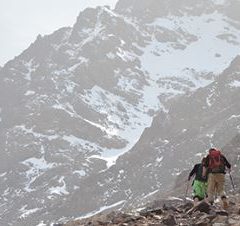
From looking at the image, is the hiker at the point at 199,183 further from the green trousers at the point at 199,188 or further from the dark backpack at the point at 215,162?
the dark backpack at the point at 215,162

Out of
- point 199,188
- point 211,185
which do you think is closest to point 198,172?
point 199,188

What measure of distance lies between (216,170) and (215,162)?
0.23 meters

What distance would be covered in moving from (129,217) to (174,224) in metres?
2.78

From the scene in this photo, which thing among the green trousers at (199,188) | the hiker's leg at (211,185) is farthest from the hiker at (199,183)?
the hiker's leg at (211,185)

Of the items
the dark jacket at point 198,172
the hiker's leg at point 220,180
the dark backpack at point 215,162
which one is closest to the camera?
the dark backpack at point 215,162

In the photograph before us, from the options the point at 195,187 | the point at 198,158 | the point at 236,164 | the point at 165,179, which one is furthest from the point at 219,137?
the point at 195,187

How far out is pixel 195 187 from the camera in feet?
62.4

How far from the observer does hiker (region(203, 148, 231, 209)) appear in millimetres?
18016

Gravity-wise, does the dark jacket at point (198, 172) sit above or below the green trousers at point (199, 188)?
above

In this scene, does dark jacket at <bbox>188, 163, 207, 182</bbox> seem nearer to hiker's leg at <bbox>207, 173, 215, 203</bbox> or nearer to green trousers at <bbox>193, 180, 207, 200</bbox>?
green trousers at <bbox>193, 180, 207, 200</bbox>

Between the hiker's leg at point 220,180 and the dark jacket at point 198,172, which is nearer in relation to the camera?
the hiker's leg at point 220,180

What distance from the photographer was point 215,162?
59.5ft

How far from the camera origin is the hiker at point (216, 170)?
18.0 meters

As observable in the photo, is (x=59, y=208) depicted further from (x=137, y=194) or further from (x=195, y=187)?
(x=195, y=187)
